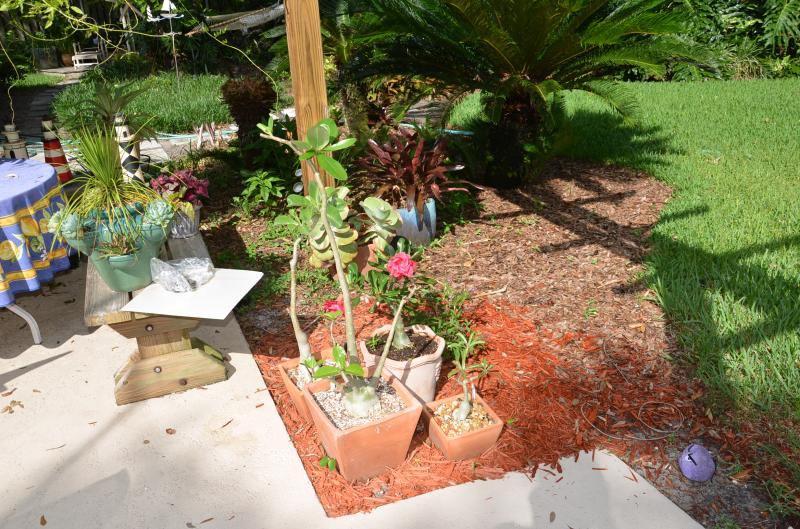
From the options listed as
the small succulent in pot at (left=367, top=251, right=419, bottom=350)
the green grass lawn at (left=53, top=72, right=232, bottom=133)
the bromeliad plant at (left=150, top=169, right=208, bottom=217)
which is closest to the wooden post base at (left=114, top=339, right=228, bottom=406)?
the small succulent in pot at (left=367, top=251, right=419, bottom=350)

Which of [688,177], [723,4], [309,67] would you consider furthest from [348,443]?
[723,4]

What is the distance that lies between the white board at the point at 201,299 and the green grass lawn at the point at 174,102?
17.3 feet

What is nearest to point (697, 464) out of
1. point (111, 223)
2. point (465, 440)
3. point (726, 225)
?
point (465, 440)

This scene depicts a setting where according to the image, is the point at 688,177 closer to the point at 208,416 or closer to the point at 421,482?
the point at 421,482

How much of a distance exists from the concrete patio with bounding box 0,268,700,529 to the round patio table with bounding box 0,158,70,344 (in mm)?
478

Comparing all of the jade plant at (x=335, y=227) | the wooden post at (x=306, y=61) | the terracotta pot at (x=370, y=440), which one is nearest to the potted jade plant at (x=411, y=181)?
the wooden post at (x=306, y=61)

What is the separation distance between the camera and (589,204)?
5348 millimetres

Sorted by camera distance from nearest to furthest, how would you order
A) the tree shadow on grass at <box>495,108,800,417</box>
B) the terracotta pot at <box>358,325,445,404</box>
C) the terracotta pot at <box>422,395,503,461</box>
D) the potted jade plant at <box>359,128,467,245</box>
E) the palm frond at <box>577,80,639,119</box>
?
the terracotta pot at <box>422,395,503,461</box>, the terracotta pot at <box>358,325,445,404</box>, the tree shadow on grass at <box>495,108,800,417</box>, the potted jade plant at <box>359,128,467,245</box>, the palm frond at <box>577,80,639,119</box>

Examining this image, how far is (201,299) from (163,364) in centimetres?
43

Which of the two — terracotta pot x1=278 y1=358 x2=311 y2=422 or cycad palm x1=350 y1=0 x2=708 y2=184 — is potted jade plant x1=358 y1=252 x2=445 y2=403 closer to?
terracotta pot x1=278 y1=358 x2=311 y2=422

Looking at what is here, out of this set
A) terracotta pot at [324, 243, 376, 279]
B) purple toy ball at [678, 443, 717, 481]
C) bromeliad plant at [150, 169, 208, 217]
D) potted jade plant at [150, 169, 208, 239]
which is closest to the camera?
purple toy ball at [678, 443, 717, 481]

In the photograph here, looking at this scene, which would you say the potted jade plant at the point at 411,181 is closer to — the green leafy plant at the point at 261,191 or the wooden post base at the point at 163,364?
the green leafy plant at the point at 261,191

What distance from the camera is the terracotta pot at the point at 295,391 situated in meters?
2.84

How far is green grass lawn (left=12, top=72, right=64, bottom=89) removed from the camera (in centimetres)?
1319
